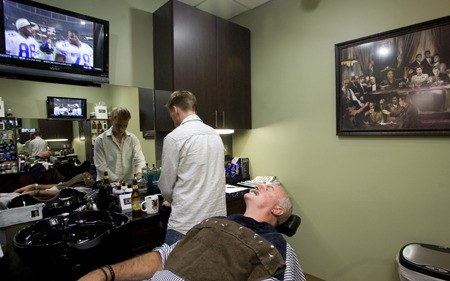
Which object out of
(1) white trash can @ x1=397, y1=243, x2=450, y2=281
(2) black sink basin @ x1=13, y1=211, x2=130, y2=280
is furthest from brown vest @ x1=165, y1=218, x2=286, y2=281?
(1) white trash can @ x1=397, y1=243, x2=450, y2=281

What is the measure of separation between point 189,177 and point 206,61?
138 cm

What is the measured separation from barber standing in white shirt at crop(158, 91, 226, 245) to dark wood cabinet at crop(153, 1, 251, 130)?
81 centimetres

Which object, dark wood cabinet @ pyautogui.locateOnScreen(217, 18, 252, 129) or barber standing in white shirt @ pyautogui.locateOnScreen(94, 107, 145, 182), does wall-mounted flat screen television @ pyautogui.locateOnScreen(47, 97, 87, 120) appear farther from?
dark wood cabinet @ pyautogui.locateOnScreen(217, 18, 252, 129)

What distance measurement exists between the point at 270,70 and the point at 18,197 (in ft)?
8.24

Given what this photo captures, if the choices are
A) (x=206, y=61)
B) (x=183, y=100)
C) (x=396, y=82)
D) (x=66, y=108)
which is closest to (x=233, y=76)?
(x=206, y=61)

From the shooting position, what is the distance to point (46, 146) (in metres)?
1.97

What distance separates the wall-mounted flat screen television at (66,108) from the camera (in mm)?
2001

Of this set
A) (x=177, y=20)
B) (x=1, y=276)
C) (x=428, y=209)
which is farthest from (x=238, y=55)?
(x=1, y=276)

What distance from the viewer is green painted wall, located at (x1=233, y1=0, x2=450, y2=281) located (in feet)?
6.54

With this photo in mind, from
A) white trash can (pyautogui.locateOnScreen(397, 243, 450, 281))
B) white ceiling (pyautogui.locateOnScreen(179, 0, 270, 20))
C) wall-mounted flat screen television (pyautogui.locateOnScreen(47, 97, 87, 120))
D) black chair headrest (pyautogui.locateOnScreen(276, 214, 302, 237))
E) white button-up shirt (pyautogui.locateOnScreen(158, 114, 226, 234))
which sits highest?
white ceiling (pyautogui.locateOnScreen(179, 0, 270, 20))

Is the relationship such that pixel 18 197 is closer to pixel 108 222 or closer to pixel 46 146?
pixel 46 146

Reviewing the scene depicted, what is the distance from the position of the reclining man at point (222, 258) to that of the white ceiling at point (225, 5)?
243 centimetres

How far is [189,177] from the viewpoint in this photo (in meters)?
1.79

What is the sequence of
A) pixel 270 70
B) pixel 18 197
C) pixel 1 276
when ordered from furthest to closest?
pixel 270 70, pixel 18 197, pixel 1 276
